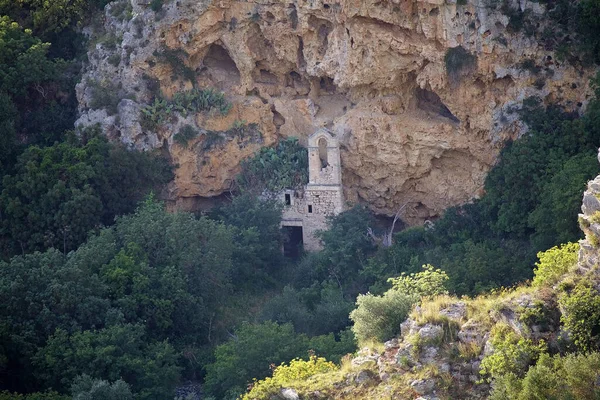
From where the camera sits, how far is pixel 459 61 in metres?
44.9

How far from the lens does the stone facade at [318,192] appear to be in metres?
47.4

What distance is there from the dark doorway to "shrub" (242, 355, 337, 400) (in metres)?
13.5

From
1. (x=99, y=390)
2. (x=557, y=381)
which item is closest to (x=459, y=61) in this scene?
(x=99, y=390)

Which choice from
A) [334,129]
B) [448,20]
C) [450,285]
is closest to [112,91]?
[334,129]

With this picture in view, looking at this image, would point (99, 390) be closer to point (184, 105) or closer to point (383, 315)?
point (383, 315)

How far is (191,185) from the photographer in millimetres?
49375

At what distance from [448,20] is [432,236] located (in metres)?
7.48

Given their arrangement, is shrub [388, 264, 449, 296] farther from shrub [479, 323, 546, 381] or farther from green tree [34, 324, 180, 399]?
green tree [34, 324, 180, 399]

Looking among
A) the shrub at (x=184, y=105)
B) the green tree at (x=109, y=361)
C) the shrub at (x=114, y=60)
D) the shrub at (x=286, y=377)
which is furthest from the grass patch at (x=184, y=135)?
the shrub at (x=286, y=377)

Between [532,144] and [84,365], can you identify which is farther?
[532,144]

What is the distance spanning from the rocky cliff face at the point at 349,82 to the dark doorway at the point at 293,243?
2.62 m

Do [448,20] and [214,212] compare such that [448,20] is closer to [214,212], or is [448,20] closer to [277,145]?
[277,145]

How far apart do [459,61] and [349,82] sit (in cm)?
429

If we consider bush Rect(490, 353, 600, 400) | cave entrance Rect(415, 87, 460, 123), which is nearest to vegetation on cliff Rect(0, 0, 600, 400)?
bush Rect(490, 353, 600, 400)
